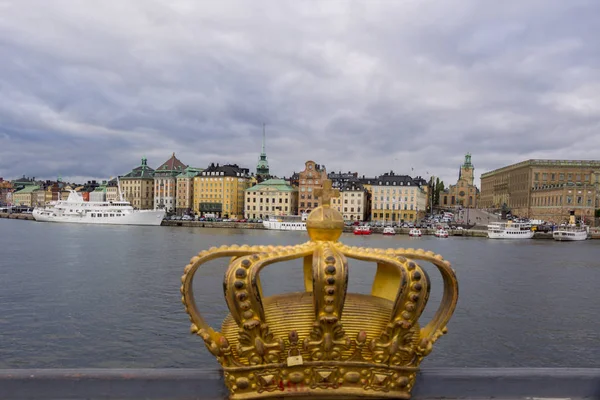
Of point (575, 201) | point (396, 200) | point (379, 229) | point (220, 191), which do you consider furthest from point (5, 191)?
point (575, 201)

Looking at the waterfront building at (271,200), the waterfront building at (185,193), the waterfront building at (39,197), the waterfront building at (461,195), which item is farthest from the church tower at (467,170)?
the waterfront building at (39,197)

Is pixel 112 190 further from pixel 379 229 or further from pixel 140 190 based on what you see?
pixel 379 229

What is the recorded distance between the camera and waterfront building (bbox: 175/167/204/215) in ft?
360

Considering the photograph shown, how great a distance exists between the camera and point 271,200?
96.7 metres

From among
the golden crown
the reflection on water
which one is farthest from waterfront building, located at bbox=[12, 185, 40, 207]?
the golden crown

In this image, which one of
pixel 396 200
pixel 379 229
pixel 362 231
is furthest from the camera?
pixel 396 200

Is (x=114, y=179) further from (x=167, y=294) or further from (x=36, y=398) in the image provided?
(x=36, y=398)

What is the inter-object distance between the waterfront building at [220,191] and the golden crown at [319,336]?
98292mm

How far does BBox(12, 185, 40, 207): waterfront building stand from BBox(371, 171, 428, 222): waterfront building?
101 meters

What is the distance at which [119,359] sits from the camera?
12195 millimetres

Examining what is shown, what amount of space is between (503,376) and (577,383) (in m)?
0.54

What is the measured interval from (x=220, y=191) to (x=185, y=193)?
37.1 feet

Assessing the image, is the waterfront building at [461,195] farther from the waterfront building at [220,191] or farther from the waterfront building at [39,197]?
the waterfront building at [39,197]

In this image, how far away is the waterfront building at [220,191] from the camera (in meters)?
102
